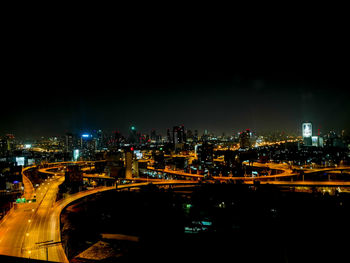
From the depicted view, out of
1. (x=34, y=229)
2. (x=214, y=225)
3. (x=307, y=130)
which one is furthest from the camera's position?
(x=307, y=130)

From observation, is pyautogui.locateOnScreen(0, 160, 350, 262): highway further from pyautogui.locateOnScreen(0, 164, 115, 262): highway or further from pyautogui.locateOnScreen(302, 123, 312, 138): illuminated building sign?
pyautogui.locateOnScreen(302, 123, 312, 138): illuminated building sign

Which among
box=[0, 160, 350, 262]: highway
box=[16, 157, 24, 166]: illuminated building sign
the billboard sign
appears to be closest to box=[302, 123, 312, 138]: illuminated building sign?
the billboard sign

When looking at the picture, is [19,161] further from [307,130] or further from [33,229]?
[307,130]

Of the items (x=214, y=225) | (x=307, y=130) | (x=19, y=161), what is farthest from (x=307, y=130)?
(x=19, y=161)

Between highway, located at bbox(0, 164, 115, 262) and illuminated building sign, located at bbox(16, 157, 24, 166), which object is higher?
illuminated building sign, located at bbox(16, 157, 24, 166)

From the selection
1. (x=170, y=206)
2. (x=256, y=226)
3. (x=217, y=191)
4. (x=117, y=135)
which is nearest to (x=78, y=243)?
(x=170, y=206)

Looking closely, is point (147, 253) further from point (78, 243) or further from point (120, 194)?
point (120, 194)

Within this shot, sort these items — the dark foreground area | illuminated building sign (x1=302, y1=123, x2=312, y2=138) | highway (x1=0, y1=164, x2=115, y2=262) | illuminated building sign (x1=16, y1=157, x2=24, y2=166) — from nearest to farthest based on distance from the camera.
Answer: highway (x1=0, y1=164, x2=115, y2=262) → the dark foreground area → illuminated building sign (x1=16, y1=157, x2=24, y2=166) → illuminated building sign (x1=302, y1=123, x2=312, y2=138)

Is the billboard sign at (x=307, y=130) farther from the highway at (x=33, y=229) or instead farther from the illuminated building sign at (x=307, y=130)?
the highway at (x=33, y=229)
